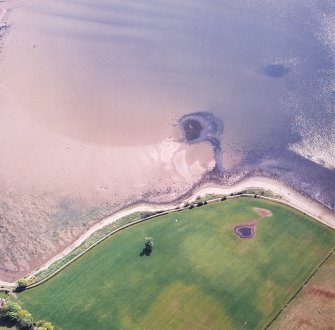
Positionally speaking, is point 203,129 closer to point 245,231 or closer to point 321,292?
point 245,231

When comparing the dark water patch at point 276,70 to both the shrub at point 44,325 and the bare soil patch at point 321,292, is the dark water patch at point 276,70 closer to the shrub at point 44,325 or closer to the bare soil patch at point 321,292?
the bare soil patch at point 321,292

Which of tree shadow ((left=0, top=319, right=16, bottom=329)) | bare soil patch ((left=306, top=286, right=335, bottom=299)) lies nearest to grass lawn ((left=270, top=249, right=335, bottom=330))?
bare soil patch ((left=306, top=286, right=335, bottom=299))

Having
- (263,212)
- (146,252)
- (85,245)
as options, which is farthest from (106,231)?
(263,212)

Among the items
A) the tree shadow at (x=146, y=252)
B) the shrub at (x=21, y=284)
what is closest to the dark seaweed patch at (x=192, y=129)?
the tree shadow at (x=146, y=252)

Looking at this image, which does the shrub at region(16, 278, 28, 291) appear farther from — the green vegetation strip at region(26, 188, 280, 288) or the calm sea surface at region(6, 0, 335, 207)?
the calm sea surface at region(6, 0, 335, 207)

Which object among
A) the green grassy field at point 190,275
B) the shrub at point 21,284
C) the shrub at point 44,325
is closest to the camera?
the shrub at point 44,325
